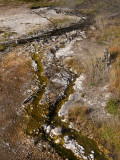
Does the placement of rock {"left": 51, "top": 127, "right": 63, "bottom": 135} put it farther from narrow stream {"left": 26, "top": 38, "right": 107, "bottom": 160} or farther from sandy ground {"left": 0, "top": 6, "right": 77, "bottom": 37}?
sandy ground {"left": 0, "top": 6, "right": 77, "bottom": 37}

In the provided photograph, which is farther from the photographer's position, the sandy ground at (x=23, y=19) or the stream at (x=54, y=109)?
the sandy ground at (x=23, y=19)

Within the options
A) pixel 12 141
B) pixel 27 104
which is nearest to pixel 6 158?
pixel 12 141

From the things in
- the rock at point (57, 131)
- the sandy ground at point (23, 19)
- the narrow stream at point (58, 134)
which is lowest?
the narrow stream at point (58, 134)

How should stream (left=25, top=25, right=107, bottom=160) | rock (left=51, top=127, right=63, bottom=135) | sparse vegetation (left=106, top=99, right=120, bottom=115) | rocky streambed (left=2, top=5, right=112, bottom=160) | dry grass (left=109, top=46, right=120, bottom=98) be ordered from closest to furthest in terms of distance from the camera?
stream (left=25, top=25, right=107, bottom=160) → rocky streambed (left=2, top=5, right=112, bottom=160) → rock (left=51, top=127, right=63, bottom=135) → sparse vegetation (left=106, top=99, right=120, bottom=115) → dry grass (left=109, top=46, right=120, bottom=98)

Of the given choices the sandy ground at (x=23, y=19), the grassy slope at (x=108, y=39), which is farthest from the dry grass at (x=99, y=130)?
the sandy ground at (x=23, y=19)

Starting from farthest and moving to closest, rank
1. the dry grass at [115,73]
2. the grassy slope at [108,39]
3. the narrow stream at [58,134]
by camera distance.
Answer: the dry grass at [115,73], the grassy slope at [108,39], the narrow stream at [58,134]

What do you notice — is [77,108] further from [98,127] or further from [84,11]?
[84,11]

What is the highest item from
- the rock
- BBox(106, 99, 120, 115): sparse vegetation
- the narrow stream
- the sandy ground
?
the sandy ground

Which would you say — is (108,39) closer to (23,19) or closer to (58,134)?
(58,134)

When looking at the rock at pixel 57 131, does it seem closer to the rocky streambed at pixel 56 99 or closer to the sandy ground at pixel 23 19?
the rocky streambed at pixel 56 99

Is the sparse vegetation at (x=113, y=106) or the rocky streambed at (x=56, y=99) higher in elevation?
the sparse vegetation at (x=113, y=106)

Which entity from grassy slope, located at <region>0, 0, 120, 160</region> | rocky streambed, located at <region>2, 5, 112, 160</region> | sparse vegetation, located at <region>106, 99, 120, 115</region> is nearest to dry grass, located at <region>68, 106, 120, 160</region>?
grassy slope, located at <region>0, 0, 120, 160</region>
